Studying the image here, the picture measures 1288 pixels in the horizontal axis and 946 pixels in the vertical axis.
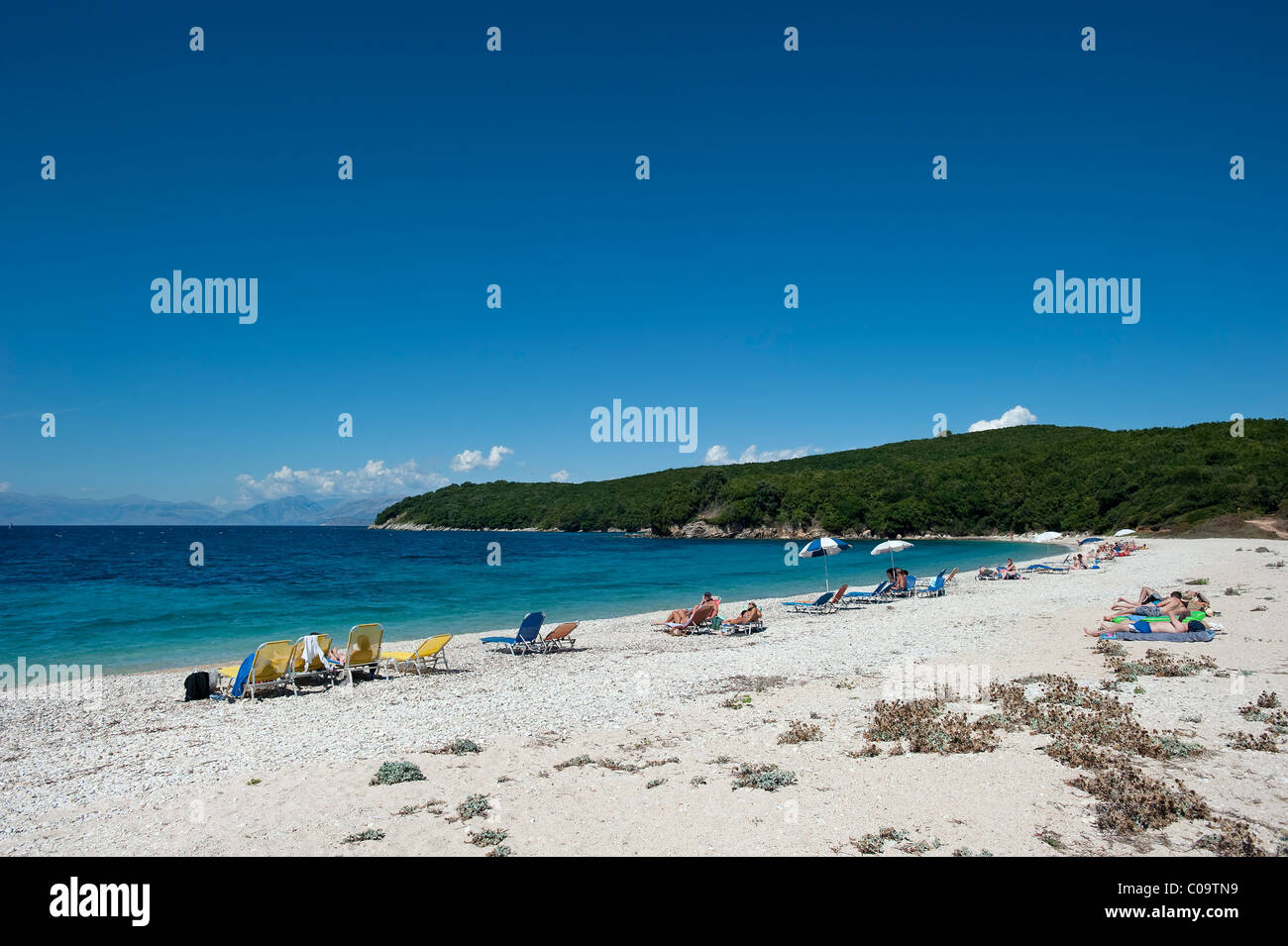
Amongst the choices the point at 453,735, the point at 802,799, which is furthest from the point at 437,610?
the point at 802,799

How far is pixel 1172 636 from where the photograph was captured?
525 inches

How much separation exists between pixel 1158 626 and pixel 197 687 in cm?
1896

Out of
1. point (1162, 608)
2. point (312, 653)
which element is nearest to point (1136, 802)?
point (1162, 608)

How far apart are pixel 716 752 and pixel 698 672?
539cm

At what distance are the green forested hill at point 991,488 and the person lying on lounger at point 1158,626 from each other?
57308 millimetres

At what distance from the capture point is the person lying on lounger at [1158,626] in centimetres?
1354

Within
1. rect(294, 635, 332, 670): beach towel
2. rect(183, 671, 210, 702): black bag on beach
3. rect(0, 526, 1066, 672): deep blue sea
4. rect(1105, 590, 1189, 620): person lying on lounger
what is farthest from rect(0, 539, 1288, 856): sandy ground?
rect(0, 526, 1066, 672): deep blue sea

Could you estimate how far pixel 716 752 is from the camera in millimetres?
7676

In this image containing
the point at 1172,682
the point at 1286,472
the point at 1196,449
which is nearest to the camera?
the point at 1172,682

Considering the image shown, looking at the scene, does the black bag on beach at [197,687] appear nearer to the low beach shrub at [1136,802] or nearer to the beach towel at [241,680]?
the beach towel at [241,680]

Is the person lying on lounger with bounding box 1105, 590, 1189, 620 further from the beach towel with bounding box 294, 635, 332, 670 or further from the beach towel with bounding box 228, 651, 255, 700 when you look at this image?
the beach towel with bounding box 228, 651, 255, 700

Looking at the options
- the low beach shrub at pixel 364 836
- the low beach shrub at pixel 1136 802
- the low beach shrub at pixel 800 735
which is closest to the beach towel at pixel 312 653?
the low beach shrub at pixel 364 836

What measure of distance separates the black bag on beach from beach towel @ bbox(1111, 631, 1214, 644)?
17.8 meters
